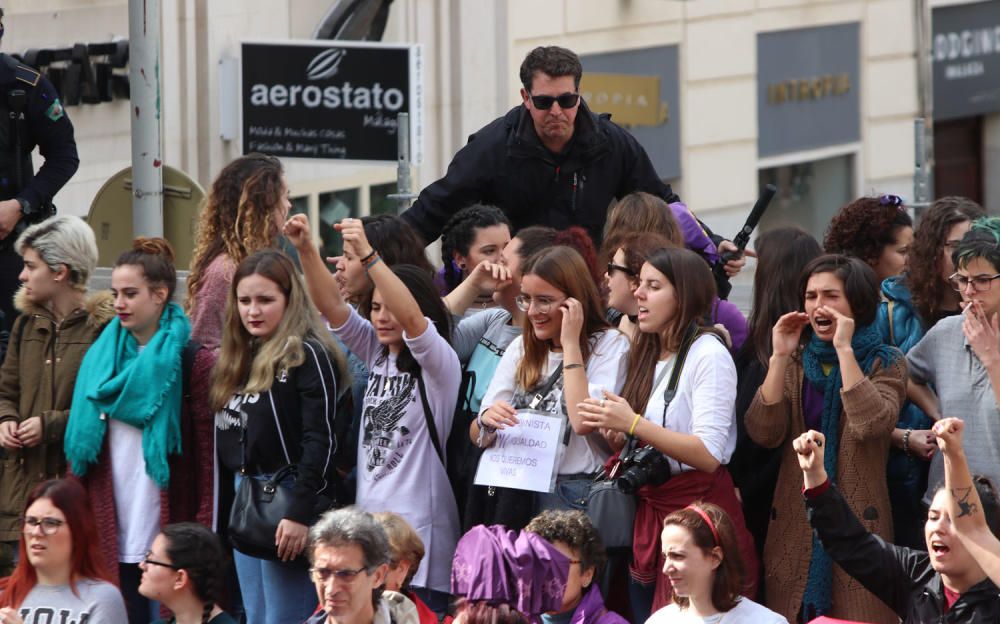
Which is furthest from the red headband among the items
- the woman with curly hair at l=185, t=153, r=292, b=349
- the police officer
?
the police officer

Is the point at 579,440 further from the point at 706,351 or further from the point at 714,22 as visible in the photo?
the point at 714,22

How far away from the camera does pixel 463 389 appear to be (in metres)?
6.86

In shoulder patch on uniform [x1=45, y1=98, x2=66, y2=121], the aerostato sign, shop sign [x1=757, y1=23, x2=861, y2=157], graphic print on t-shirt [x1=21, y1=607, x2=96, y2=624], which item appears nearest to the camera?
graphic print on t-shirt [x1=21, y1=607, x2=96, y2=624]

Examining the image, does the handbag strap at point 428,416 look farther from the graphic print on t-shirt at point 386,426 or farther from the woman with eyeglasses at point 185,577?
the woman with eyeglasses at point 185,577

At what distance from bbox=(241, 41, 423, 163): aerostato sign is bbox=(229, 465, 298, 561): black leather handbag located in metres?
5.24

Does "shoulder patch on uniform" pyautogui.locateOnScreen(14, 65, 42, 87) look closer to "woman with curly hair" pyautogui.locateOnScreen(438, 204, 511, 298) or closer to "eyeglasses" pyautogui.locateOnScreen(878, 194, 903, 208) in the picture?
"woman with curly hair" pyautogui.locateOnScreen(438, 204, 511, 298)

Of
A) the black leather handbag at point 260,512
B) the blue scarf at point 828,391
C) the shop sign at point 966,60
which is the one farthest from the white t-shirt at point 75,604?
the shop sign at point 966,60

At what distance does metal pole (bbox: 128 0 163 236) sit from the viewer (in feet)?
28.2

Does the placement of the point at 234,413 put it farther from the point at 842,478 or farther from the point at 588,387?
the point at 842,478

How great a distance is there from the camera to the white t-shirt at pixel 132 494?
22.3 ft

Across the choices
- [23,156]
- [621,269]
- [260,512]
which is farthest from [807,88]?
[260,512]

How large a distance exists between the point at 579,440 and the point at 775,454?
690 millimetres

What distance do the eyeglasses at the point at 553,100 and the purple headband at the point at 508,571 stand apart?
2.24m

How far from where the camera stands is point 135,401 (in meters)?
6.82
